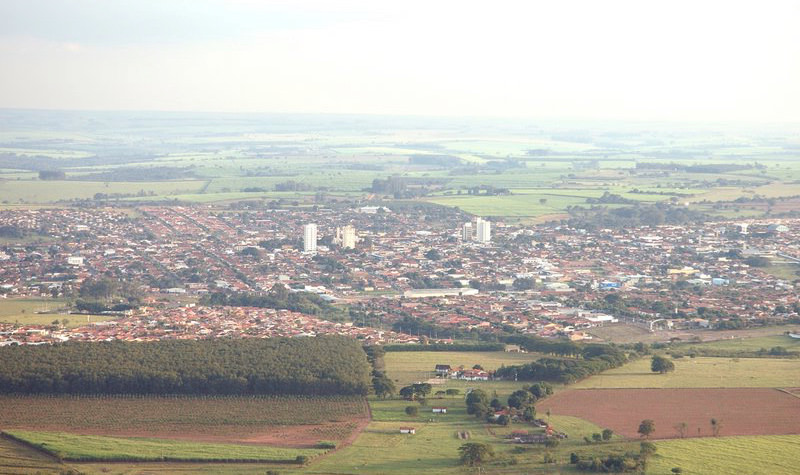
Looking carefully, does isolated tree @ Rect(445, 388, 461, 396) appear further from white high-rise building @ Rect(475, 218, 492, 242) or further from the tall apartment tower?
the tall apartment tower

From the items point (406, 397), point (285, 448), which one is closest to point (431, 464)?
point (285, 448)

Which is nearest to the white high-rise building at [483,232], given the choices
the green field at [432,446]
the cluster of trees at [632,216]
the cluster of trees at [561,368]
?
the cluster of trees at [632,216]

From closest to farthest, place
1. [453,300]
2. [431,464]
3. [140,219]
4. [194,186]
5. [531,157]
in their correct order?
[431,464]
[453,300]
[140,219]
[194,186]
[531,157]

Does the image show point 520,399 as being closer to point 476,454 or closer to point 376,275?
point 476,454

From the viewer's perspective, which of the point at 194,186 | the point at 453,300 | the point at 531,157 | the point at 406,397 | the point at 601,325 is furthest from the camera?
the point at 531,157

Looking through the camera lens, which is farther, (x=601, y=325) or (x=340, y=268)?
(x=340, y=268)

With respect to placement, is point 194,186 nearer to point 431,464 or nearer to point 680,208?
point 680,208

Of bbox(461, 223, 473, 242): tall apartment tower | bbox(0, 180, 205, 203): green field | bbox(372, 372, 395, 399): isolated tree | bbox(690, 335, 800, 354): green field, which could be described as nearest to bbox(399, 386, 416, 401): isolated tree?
bbox(372, 372, 395, 399): isolated tree

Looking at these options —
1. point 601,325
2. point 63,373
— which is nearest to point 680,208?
point 601,325

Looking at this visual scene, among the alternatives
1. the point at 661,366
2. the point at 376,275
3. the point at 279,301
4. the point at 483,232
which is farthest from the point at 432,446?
the point at 483,232
